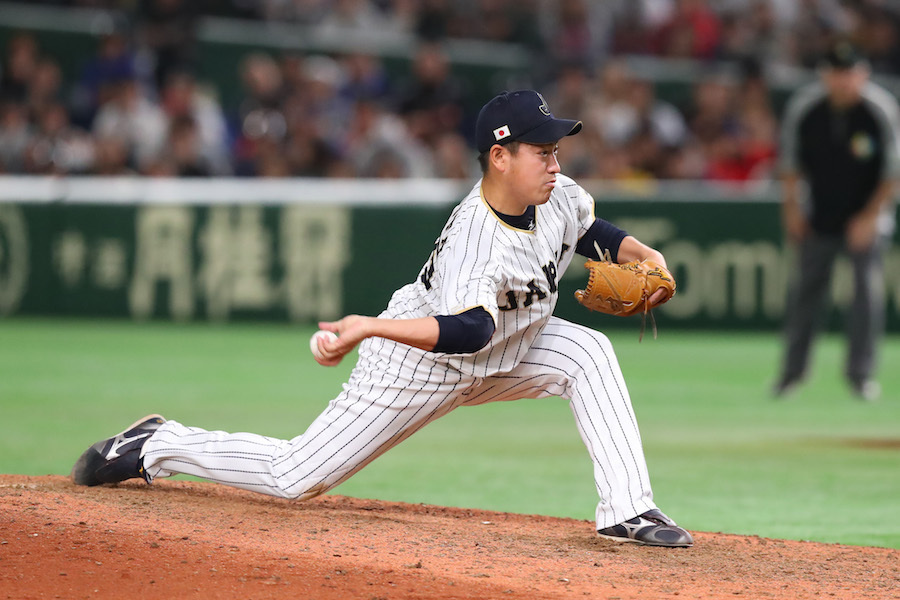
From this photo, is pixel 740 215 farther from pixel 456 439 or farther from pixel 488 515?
pixel 488 515

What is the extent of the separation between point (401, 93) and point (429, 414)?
12.0 metres

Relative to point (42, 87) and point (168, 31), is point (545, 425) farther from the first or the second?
point (168, 31)

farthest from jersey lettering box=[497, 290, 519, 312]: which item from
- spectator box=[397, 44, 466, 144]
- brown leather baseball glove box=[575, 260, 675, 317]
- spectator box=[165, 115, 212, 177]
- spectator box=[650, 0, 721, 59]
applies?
spectator box=[650, 0, 721, 59]

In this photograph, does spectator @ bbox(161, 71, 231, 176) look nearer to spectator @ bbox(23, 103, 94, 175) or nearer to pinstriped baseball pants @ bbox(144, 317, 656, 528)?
spectator @ bbox(23, 103, 94, 175)

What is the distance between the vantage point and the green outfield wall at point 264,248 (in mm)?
14219

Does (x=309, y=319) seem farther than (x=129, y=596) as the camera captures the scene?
Yes

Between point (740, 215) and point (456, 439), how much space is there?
22.5 feet

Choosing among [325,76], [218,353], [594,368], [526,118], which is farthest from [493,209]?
[325,76]

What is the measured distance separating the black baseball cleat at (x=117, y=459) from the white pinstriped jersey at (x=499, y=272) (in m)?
1.12

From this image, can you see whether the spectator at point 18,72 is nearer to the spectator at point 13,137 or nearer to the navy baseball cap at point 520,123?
the spectator at point 13,137

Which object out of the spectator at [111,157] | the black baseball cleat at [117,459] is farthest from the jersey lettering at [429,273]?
the spectator at [111,157]

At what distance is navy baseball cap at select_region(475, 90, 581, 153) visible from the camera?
15.5 ft

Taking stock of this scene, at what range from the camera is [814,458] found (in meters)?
7.50

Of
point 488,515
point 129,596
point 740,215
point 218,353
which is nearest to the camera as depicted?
point 129,596
